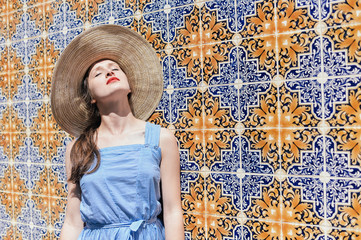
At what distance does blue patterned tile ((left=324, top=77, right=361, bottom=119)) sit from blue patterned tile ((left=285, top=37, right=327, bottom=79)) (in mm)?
58

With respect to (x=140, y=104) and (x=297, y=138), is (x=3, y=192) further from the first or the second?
(x=297, y=138)

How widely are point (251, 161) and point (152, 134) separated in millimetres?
376

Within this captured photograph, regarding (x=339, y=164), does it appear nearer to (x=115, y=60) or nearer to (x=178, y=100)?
(x=178, y=100)

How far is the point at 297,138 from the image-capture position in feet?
3.81

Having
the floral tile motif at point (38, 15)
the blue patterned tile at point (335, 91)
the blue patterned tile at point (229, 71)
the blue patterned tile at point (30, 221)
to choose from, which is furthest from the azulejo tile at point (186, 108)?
the blue patterned tile at point (30, 221)

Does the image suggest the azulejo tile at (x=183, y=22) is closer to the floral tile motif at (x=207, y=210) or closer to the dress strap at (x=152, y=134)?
the dress strap at (x=152, y=134)

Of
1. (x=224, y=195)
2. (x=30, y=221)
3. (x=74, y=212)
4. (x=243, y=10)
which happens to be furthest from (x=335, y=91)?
(x=30, y=221)

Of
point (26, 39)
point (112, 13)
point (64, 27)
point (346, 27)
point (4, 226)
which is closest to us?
point (346, 27)

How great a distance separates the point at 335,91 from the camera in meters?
1.11

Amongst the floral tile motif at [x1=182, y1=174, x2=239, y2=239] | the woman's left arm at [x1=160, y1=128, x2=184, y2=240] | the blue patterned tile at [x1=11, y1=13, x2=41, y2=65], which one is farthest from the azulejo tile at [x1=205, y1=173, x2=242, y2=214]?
the blue patterned tile at [x1=11, y1=13, x2=41, y2=65]

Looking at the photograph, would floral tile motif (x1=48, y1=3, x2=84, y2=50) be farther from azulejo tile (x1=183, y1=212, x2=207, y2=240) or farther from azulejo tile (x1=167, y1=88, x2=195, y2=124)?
azulejo tile (x1=183, y1=212, x2=207, y2=240)

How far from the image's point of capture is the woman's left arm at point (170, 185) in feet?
4.21

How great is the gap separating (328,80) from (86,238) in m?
1.03

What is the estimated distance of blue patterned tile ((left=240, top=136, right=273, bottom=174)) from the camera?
1212 millimetres
